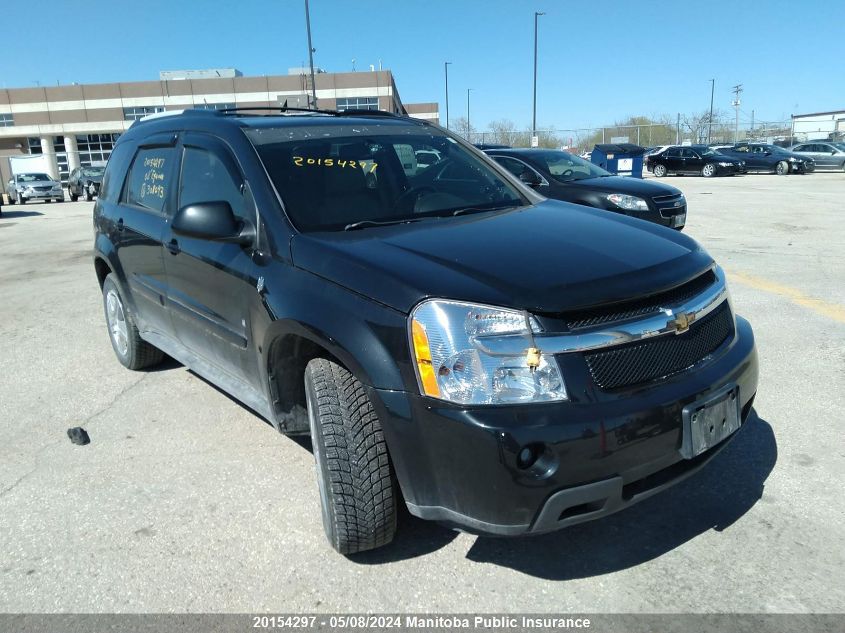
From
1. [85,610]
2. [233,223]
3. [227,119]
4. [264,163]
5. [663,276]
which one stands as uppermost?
[227,119]

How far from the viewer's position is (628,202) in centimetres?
923

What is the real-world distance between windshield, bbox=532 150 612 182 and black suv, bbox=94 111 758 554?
684 cm

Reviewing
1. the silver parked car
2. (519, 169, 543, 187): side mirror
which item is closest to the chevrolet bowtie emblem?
(519, 169, 543, 187): side mirror

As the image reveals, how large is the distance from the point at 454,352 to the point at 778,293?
573 centimetres

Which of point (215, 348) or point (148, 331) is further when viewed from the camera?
point (148, 331)

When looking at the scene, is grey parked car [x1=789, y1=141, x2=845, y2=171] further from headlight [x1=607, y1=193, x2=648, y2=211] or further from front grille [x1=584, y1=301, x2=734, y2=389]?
front grille [x1=584, y1=301, x2=734, y2=389]

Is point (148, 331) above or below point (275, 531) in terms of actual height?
above

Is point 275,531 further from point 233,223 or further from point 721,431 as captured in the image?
point 721,431

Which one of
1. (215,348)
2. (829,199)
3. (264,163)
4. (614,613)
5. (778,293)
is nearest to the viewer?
(614,613)

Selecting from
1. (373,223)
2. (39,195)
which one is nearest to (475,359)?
(373,223)

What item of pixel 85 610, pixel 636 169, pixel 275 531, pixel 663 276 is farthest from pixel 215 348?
pixel 636 169

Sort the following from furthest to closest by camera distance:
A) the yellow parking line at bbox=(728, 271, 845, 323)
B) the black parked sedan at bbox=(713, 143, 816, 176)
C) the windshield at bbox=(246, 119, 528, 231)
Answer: the black parked sedan at bbox=(713, 143, 816, 176) < the yellow parking line at bbox=(728, 271, 845, 323) < the windshield at bbox=(246, 119, 528, 231)

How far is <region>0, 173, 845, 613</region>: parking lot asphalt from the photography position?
2463 mm

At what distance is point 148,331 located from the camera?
4.54 metres
